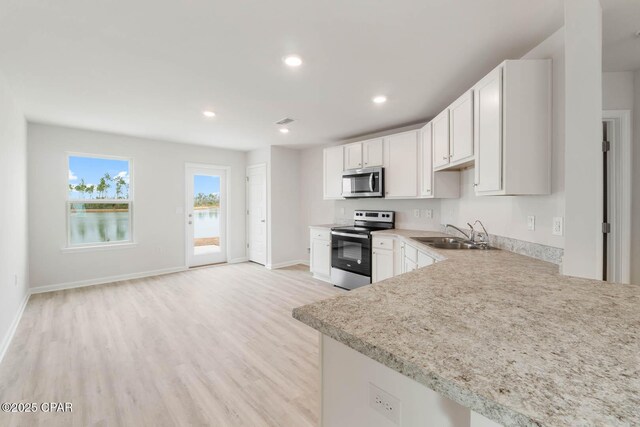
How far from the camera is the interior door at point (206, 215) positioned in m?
5.52

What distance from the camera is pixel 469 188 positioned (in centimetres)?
313

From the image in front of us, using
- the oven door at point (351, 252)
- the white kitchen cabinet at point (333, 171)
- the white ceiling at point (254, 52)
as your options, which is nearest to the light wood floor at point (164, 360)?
the oven door at point (351, 252)

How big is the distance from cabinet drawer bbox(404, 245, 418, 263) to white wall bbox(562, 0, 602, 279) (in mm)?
1413

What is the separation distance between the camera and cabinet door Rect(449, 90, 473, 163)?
2.36 metres

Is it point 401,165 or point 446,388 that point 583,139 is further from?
point 401,165

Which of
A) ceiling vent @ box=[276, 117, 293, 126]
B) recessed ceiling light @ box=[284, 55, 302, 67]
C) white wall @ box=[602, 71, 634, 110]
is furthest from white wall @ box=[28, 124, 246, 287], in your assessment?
white wall @ box=[602, 71, 634, 110]

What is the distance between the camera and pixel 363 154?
4.39 m

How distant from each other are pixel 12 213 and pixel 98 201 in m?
1.70

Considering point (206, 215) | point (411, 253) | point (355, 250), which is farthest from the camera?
point (206, 215)

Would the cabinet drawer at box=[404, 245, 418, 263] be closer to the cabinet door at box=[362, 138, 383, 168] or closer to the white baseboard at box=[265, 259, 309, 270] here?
the cabinet door at box=[362, 138, 383, 168]

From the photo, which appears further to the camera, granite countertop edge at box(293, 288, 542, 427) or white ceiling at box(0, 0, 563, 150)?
white ceiling at box(0, 0, 563, 150)

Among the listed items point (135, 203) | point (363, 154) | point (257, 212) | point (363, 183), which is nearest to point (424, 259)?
point (363, 183)

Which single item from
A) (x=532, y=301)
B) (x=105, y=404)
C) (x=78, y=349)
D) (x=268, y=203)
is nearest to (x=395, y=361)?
(x=532, y=301)

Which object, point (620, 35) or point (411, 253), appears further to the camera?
point (411, 253)
